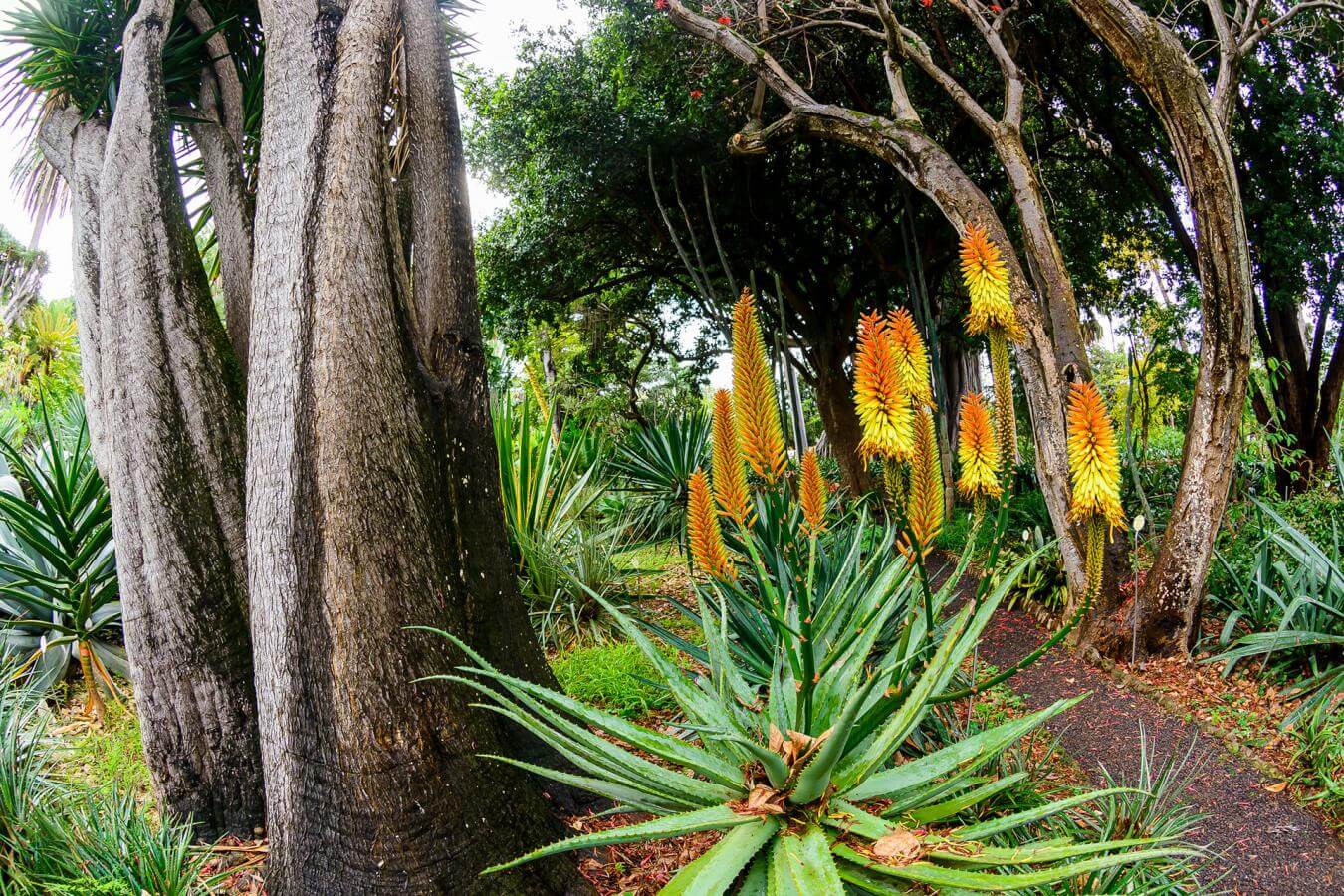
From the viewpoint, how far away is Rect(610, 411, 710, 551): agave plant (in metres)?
9.91

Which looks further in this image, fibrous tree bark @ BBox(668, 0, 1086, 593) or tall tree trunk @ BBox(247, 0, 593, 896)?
fibrous tree bark @ BBox(668, 0, 1086, 593)

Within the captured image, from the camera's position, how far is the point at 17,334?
16.9 meters

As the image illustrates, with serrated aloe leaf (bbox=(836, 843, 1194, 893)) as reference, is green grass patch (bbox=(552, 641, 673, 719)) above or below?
below

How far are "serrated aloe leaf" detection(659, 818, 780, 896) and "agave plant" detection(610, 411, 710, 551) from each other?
7.64 meters

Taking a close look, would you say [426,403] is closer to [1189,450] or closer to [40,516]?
[40,516]

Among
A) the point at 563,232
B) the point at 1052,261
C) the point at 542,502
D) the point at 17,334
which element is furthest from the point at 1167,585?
the point at 17,334

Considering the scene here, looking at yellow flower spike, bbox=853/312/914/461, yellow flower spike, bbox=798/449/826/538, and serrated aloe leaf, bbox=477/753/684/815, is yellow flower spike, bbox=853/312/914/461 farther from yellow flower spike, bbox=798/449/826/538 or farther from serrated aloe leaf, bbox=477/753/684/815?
serrated aloe leaf, bbox=477/753/684/815

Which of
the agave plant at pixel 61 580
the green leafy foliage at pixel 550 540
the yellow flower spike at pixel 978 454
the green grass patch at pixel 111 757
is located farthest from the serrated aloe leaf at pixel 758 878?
the green leafy foliage at pixel 550 540

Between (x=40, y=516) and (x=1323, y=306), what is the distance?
11601 millimetres

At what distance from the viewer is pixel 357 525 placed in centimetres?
257

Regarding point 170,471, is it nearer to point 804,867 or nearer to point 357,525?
point 357,525

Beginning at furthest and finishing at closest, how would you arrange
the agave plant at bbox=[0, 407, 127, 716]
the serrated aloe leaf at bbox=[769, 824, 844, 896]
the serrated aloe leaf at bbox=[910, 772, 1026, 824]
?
the agave plant at bbox=[0, 407, 127, 716] < the serrated aloe leaf at bbox=[910, 772, 1026, 824] < the serrated aloe leaf at bbox=[769, 824, 844, 896]

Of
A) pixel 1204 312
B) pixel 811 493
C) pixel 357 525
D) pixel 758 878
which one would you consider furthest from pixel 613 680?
pixel 1204 312

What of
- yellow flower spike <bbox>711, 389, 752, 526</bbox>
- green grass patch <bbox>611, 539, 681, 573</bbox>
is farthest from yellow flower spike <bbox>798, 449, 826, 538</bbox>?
green grass patch <bbox>611, 539, 681, 573</bbox>
